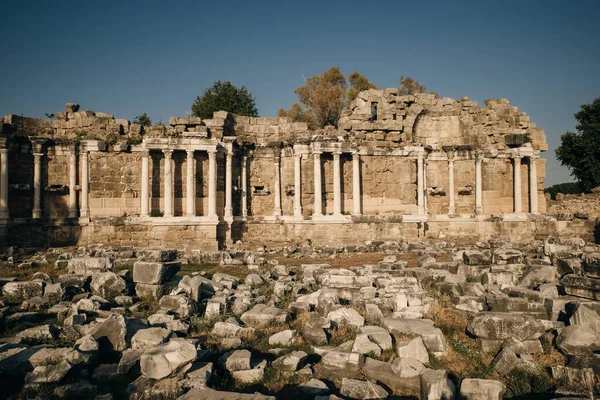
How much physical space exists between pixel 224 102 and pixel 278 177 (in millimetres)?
18064

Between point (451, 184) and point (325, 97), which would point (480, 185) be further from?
point (325, 97)

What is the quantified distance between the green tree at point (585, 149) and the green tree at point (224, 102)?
2710 centimetres

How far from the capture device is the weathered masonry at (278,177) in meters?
20.5

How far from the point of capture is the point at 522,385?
20.0ft

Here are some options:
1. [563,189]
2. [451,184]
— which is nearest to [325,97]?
[451,184]

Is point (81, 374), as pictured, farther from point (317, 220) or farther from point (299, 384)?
point (317, 220)

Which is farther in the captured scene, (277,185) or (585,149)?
(585,149)

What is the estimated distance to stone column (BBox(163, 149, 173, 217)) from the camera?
66.9 feet

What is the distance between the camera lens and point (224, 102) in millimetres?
38312

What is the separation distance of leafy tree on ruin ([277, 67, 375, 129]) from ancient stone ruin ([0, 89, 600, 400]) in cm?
1663

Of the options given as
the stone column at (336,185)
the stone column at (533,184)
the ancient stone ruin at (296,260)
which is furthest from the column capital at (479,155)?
the stone column at (336,185)

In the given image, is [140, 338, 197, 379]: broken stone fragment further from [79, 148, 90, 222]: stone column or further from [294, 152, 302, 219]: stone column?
[79, 148, 90, 222]: stone column

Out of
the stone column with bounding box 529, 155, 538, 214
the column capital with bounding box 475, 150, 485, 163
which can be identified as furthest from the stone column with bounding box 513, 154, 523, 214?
the column capital with bounding box 475, 150, 485, 163

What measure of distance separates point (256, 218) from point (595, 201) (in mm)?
22763
